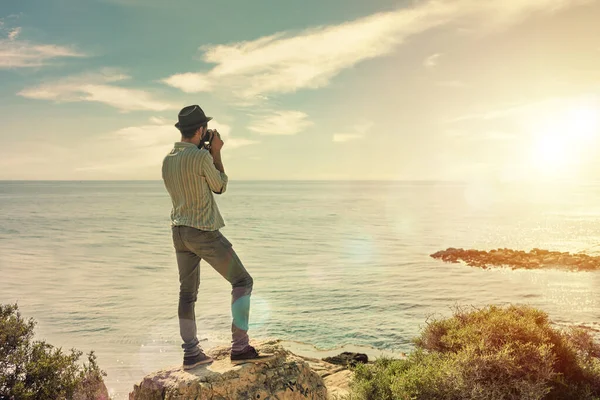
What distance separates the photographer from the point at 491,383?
20.2ft

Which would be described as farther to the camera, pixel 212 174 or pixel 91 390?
pixel 91 390

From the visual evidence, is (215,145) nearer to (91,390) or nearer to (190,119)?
(190,119)

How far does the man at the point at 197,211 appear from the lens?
208 inches

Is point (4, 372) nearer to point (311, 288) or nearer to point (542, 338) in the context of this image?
point (542, 338)

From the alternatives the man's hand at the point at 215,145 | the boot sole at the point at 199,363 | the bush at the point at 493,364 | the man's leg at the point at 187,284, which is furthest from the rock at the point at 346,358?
the man's hand at the point at 215,145

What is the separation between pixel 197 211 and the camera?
5.29 meters

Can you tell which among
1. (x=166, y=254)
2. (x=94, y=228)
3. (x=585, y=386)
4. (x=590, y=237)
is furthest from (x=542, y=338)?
(x=94, y=228)

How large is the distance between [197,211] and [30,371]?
5097 mm

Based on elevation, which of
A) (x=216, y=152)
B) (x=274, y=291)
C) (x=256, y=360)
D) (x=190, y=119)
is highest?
(x=190, y=119)

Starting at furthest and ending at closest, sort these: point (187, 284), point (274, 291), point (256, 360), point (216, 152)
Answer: point (274, 291) → point (256, 360) → point (187, 284) → point (216, 152)

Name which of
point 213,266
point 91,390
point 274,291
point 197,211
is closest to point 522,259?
point 274,291

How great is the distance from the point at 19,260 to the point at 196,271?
3332 cm

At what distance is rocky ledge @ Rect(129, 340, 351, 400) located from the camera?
5.43 m

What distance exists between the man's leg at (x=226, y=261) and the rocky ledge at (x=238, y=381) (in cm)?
64
